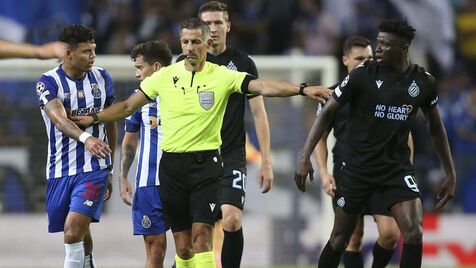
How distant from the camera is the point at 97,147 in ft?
30.0

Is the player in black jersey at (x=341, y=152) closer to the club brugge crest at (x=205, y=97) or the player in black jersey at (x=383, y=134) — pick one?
the player in black jersey at (x=383, y=134)

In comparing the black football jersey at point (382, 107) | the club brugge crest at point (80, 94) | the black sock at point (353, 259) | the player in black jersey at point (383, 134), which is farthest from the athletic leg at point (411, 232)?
the club brugge crest at point (80, 94)

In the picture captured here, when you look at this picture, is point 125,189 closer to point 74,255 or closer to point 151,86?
point 74,255

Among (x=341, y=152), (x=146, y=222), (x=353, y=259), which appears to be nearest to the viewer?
(x=146, y=222)

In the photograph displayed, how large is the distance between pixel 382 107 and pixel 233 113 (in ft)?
5.01

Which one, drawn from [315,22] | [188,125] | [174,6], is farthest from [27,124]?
[188,125]

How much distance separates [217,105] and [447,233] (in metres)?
7.57

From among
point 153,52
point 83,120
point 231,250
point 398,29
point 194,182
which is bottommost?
point 231,250

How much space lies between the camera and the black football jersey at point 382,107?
9188mm

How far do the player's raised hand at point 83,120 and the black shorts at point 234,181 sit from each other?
1.24m

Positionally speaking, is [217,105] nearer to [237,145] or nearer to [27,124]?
→ [237,145]

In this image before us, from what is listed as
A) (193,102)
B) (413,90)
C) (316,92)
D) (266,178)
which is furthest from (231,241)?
(413,90)

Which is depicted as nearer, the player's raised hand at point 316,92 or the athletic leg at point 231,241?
the player's raised hand at point 316,92

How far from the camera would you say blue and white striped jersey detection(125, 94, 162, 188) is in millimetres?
10125
